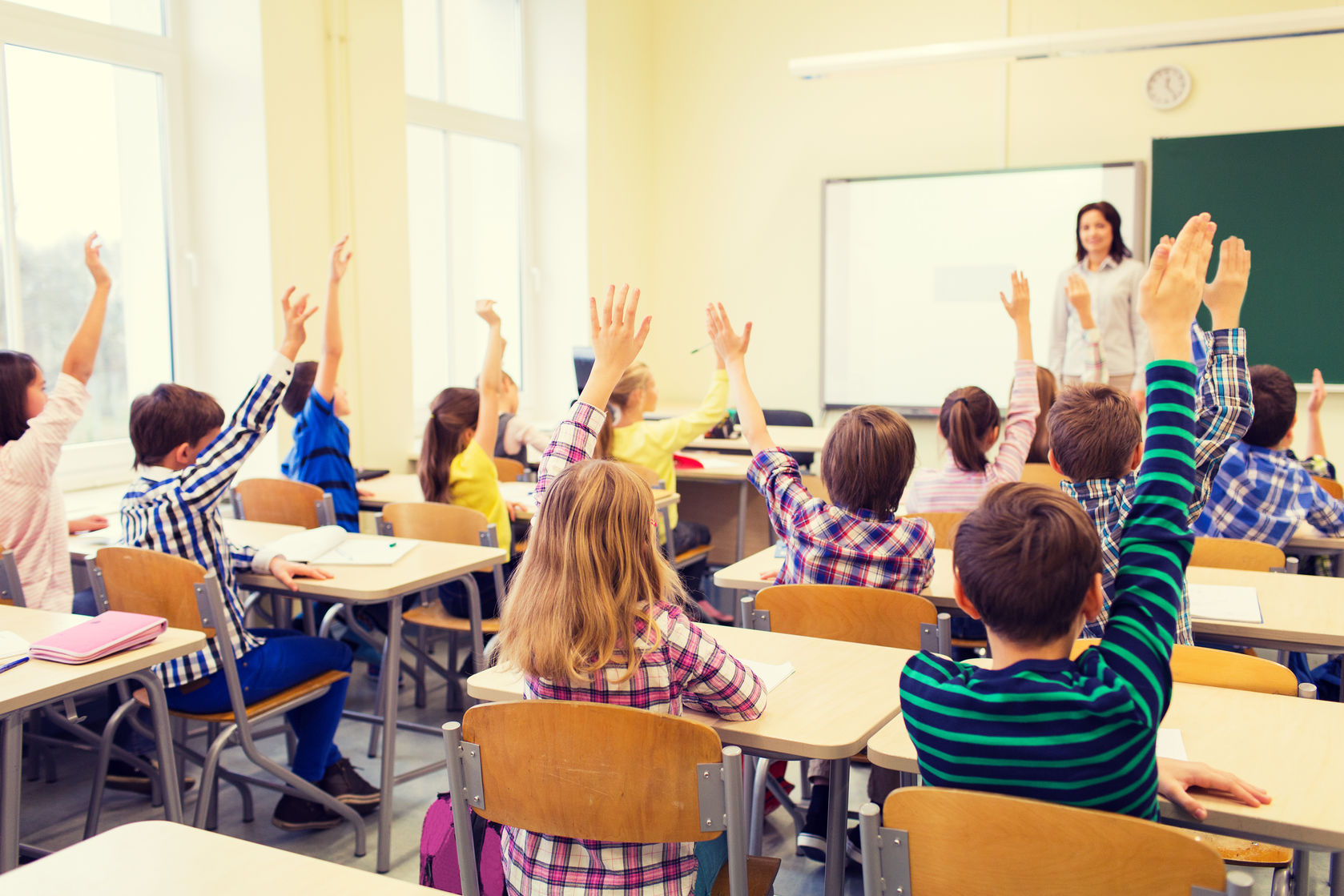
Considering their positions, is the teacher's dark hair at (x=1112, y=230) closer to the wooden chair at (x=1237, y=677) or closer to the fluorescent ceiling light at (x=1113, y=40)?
the fluorescent ceiling light at (x=1113, y=40)

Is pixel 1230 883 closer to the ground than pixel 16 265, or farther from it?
closer to the ground

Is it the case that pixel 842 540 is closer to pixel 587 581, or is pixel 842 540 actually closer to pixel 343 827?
pixel 587 581

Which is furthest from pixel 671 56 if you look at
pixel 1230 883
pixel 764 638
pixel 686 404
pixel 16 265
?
pixel 1230 883

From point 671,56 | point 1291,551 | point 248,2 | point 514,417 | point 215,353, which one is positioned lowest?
point 1291,551

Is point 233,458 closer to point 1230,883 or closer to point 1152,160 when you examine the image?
point 1230,883

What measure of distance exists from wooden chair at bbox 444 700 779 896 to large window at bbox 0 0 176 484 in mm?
3274

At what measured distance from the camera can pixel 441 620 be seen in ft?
10.3

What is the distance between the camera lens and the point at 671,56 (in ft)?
21.7

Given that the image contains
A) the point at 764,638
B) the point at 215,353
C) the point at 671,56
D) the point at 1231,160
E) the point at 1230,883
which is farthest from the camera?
the point at 671,56

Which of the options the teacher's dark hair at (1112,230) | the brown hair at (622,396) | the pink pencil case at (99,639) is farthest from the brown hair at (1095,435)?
the teacher's dark hair at (1112,230)

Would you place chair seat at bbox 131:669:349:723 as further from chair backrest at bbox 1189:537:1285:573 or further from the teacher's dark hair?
the teacher's dark hair

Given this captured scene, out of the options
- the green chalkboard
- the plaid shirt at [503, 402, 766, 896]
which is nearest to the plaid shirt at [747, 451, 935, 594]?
the plaid shirt at [503, 402, 766, 896]

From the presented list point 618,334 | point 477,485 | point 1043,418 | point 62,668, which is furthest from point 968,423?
point 62,668

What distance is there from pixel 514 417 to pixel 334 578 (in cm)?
206
